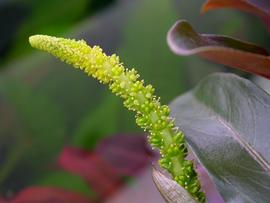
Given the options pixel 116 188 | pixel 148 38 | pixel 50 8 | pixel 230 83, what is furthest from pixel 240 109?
pixel 50 8

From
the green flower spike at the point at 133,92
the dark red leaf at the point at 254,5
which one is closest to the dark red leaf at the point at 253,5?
the dark red leaf at the point at 254,5

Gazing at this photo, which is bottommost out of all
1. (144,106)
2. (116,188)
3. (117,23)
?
(116,188)

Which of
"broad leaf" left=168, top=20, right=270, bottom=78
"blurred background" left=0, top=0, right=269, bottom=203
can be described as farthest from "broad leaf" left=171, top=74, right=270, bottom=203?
"blurred background" left=0, top=0, right=269, bottom=203

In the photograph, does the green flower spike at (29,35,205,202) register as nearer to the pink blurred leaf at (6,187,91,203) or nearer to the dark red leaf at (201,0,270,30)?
the dark red leaf at (201,0,270,30)

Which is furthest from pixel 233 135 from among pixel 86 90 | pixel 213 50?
pixel 86 90

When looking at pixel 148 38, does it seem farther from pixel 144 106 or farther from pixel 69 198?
pixel 144 106

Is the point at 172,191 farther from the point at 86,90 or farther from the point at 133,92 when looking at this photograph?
the point at 86,90
